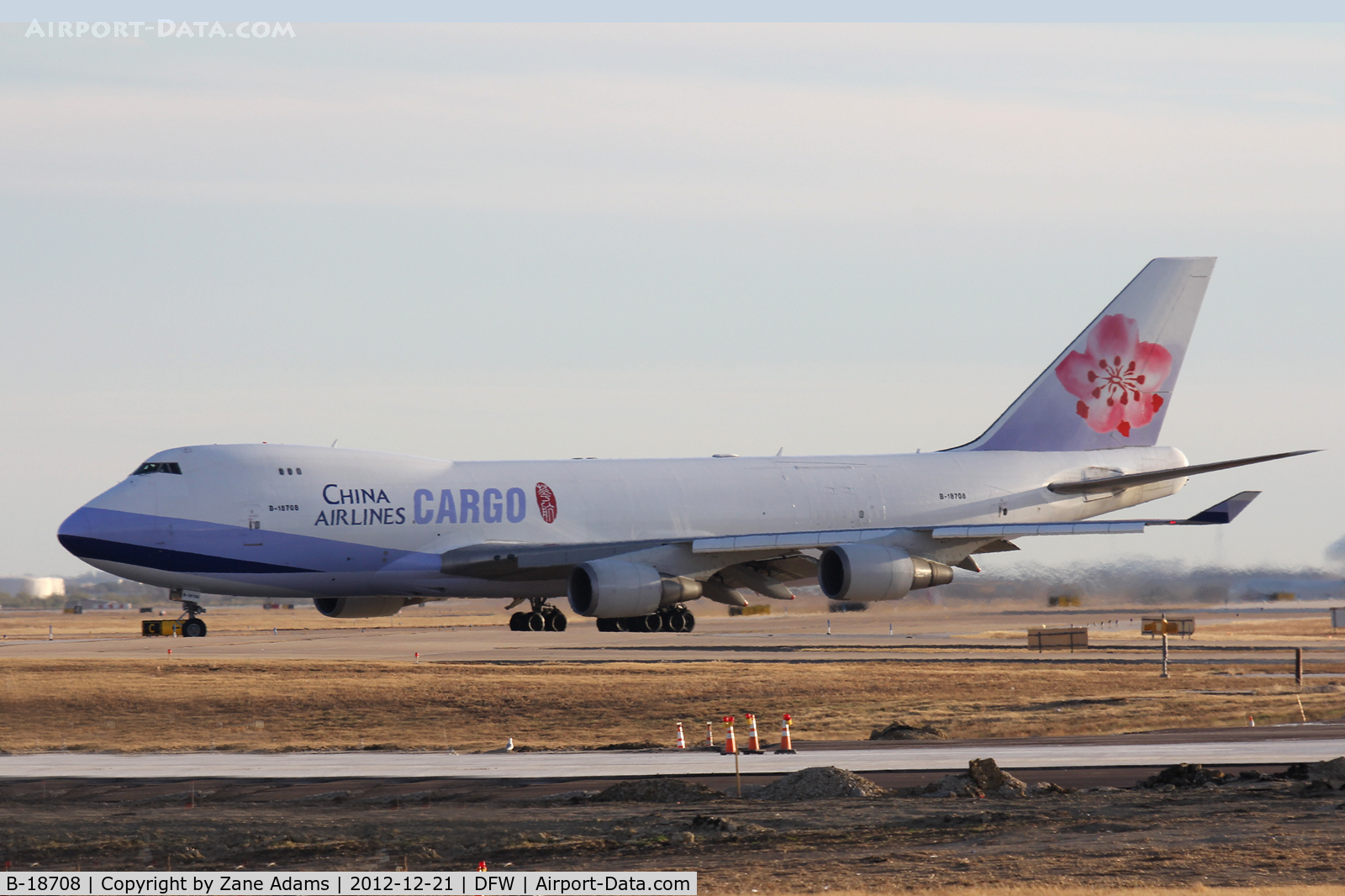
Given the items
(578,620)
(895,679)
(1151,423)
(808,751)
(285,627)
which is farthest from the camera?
(285,627)

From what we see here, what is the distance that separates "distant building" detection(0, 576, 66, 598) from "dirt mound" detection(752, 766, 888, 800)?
6650 inches

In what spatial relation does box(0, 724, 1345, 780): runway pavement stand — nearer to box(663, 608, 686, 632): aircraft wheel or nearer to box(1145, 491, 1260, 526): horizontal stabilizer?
box(1145, 491, 1260, 526): horizontal stabilizer

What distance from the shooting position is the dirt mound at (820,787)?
1961 cm

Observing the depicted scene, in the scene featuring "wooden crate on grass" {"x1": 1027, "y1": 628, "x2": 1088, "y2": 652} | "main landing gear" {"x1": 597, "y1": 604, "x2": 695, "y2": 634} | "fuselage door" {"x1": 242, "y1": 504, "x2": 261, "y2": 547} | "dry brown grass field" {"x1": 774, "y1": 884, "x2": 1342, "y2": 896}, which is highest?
"fuselage door" {"x1": 242, "y1": 504, "x2": 261, "y2": 547}

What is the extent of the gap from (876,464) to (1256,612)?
40.0m

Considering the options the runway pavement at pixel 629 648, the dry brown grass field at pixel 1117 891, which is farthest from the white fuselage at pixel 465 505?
the dry brown grass field at pixel 1117 891

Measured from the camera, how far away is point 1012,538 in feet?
166

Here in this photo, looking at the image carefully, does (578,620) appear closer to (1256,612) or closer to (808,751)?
(1256,612)

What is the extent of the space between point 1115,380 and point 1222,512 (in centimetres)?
1141

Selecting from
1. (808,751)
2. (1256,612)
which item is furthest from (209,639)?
(1256,612)

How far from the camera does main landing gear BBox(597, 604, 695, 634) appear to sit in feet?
165

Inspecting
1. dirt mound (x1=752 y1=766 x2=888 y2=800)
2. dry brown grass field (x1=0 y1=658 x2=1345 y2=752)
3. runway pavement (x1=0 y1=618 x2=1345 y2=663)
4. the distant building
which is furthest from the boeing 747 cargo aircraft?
the distant building

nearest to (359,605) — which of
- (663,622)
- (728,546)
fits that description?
(663,622)

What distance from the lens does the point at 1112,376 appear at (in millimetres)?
56250
